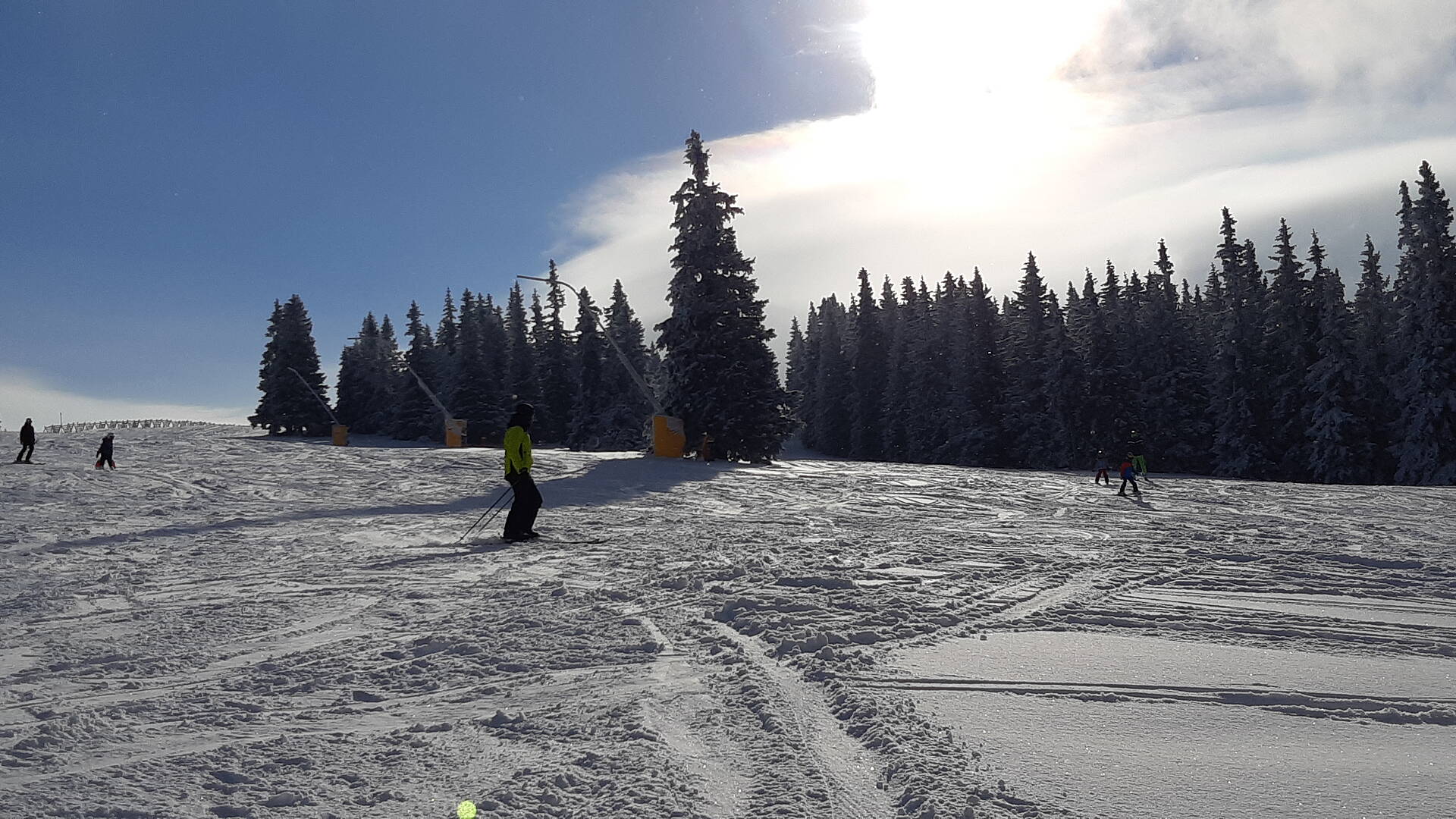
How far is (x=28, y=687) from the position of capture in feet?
16.2

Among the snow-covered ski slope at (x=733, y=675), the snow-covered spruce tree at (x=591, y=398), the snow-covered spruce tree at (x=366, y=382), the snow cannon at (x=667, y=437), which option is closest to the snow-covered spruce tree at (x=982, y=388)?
the snow-covered spruce tree at (x=591, y=398)

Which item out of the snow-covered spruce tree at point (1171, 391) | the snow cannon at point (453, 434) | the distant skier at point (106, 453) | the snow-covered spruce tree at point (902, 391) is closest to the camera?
the distant skier at point (106, 453)

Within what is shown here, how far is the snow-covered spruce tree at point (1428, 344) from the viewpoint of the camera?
35312 mm

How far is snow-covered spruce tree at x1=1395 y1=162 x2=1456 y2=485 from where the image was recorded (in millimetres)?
35312

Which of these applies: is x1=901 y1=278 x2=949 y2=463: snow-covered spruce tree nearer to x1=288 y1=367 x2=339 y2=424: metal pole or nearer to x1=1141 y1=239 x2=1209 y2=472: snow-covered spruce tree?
x1=1141 y1=239 x2=1209 y2=472: snow-covered spruce tree

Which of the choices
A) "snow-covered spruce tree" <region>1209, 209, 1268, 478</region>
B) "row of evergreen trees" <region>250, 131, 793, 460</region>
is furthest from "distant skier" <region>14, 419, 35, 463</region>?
"snow-covered spruce tree" <region>1209, 209, 1268, 478</region>

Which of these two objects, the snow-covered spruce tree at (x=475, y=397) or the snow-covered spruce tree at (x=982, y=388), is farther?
the snow-covered spruce tree at (x=475, y=397)

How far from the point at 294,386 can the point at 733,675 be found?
69.5 metres

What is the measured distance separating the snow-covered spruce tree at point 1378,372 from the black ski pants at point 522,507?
4237 centimetres

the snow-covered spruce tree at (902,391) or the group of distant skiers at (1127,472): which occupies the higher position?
the snow-covered spruce tree at (902,391)

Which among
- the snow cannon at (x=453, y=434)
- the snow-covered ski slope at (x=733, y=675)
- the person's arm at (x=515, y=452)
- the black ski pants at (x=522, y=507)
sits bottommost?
the snow-covered ski slope at (x=733, y=675)

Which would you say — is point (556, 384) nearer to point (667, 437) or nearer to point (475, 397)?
point (475, 397)

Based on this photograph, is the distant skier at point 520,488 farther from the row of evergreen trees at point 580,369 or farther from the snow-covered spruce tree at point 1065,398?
the snow-covered spruce tree at point 1065,398

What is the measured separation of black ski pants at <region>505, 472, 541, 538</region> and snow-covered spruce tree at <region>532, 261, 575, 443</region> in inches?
2143
